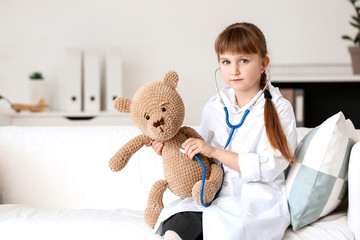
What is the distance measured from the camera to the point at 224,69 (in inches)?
54.4

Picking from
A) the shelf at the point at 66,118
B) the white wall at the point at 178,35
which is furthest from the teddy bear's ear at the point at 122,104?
the white wall at the point at 178,35

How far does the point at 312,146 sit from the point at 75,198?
0.98 meters

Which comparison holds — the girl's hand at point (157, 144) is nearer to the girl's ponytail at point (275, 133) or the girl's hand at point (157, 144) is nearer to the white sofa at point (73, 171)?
the girl's ponytail at point (275, 133)

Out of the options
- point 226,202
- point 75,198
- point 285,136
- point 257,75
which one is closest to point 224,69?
point 257,75

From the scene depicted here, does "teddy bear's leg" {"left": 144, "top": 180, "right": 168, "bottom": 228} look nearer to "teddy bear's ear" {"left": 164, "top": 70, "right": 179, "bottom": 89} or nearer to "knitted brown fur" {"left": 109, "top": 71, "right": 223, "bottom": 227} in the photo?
"knitted brown fur" {"left": 109, "top": 71, "right": 223, "bottom": 227}

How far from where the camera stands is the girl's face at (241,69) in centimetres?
135

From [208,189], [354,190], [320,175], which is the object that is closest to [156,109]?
[208,189]

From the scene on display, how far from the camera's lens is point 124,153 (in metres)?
1.35

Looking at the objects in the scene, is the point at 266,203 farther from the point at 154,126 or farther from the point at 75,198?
the point at 75,198

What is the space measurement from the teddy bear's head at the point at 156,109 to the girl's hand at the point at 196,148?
0.05m

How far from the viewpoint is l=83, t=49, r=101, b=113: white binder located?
3.45 metres

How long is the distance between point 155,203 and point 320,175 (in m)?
0.49

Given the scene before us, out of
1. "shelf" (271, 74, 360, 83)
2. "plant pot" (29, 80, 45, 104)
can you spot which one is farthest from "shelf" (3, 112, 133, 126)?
"shelf" (271, 74, 360, 83)

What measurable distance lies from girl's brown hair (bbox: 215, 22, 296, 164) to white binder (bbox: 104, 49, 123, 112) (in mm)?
2192
